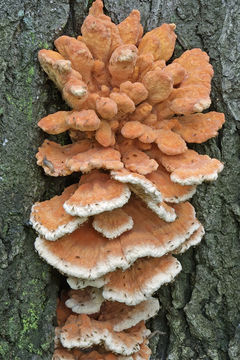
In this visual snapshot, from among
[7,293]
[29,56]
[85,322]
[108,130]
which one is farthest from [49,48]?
[85,322]

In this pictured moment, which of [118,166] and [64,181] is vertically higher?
[118,166]

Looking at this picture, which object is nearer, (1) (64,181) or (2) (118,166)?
(2) (118,166)

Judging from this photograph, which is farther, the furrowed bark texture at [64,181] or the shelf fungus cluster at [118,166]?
the furrowed bark texture at [64,181]

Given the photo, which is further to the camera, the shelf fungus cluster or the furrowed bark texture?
the furrowed bark texture

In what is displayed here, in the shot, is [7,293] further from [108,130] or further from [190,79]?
[190,79]
